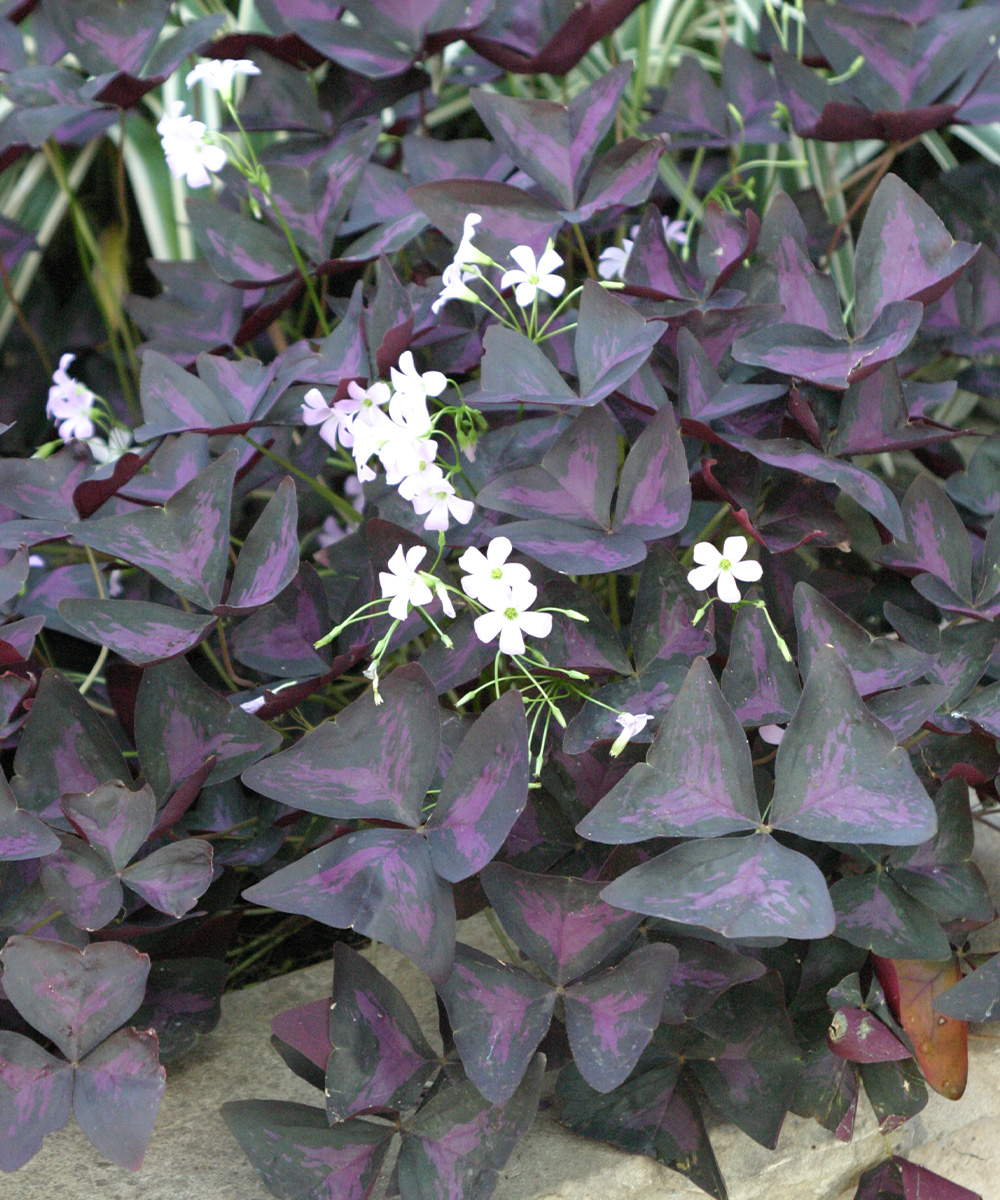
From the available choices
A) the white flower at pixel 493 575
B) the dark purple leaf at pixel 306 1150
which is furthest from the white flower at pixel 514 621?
the dark purple leaf at pixel 306 1150

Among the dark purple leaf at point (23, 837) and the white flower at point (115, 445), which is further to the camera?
the white flower at point (115, 445)

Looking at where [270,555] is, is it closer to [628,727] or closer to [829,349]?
[628,727]

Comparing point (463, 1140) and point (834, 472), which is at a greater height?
point (834, 472)

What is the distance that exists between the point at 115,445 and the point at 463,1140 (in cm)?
85

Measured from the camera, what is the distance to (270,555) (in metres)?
0.78

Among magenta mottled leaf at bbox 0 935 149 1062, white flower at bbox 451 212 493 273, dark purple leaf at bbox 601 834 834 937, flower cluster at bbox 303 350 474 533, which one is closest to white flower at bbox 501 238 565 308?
white flower at bbox 451 212 493 273

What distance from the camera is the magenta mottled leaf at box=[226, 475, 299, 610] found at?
766 millimetres

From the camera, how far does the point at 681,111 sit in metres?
1.29

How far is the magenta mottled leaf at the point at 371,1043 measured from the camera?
69 cm

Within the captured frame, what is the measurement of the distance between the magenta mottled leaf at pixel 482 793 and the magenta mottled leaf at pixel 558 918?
5 cm

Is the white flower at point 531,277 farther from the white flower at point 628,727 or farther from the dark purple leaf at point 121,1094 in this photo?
the dark purple leaf at point 121,1094

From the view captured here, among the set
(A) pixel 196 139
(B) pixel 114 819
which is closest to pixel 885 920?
(B) pixel 114 819

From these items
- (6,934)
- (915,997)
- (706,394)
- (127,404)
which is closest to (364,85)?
(127,404)

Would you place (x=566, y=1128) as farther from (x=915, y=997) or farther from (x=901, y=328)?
(x=901, y=328)
